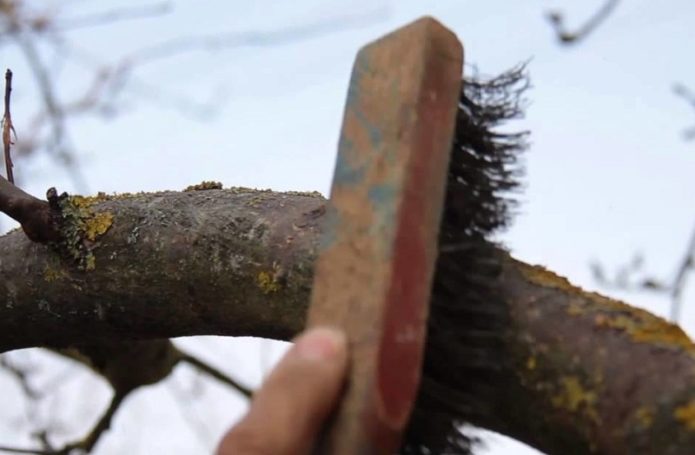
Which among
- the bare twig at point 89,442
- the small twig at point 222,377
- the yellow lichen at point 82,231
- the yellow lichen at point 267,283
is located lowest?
the bare twig at point 89,442

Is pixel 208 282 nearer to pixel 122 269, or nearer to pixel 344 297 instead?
pixel 122 269

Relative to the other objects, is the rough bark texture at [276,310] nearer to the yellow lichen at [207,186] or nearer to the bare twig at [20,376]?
the yellow lichen at [207,186]

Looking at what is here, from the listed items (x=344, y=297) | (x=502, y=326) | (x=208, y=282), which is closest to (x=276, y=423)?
(x=344, y=297)

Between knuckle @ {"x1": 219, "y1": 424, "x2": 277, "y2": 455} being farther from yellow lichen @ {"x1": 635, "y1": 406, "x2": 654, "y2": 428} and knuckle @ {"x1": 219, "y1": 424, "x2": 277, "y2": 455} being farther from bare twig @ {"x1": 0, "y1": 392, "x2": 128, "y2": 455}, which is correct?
bare twig @ {"x1": 0, "y1": 392, "x2": 128, "y2": 455}

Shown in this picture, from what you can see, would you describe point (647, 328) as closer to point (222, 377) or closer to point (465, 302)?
point (465, 302)

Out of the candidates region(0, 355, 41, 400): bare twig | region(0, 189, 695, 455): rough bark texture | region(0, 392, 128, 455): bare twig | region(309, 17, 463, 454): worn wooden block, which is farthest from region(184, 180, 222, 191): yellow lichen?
region(0, 355, 41, 400): bare twig

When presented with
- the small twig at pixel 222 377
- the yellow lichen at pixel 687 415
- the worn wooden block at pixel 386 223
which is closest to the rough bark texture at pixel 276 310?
the yellow lichen at pixel 687 415
